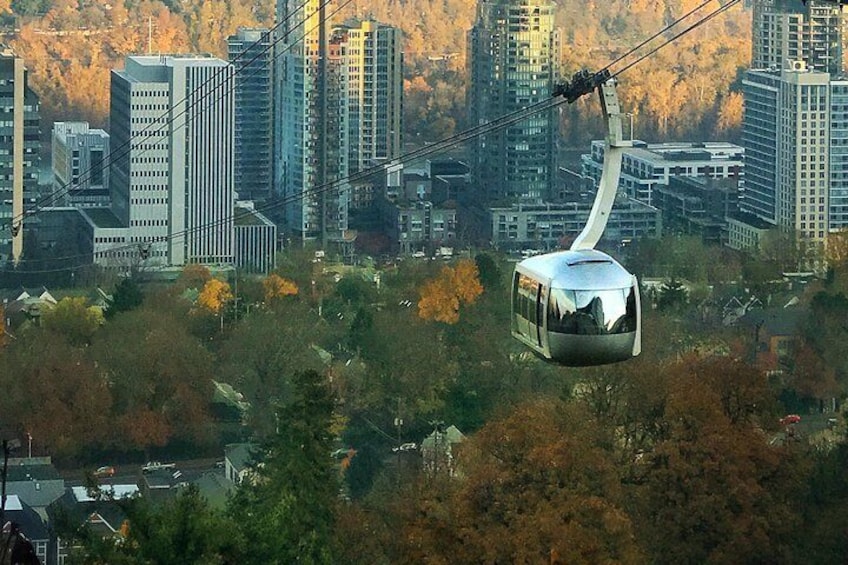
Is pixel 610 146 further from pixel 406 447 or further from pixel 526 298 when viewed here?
pixel 406 447

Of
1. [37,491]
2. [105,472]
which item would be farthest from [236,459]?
[37,491]

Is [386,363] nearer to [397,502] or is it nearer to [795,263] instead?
[397,502]

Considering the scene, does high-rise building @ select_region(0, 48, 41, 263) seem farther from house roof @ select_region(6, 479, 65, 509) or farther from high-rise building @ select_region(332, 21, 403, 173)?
house roof @ select_region(6, 479, 65, 509)

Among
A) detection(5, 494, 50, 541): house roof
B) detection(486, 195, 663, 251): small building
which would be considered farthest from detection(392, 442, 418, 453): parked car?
detection(486, 195, 663, 251): small building

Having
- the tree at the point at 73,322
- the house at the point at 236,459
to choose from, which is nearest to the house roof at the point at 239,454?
the house at the point at 236,459

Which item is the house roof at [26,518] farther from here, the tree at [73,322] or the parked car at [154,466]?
the tree at [73,322]
